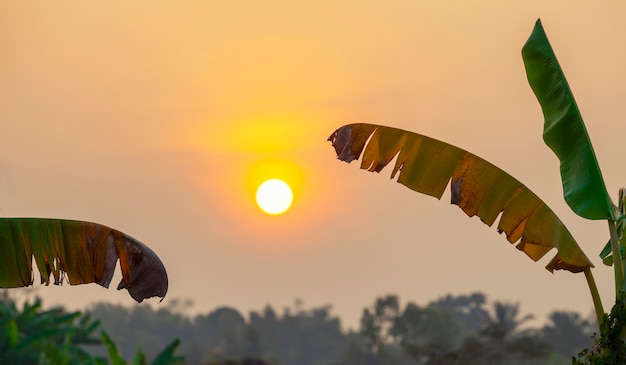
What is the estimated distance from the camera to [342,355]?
111188 mm

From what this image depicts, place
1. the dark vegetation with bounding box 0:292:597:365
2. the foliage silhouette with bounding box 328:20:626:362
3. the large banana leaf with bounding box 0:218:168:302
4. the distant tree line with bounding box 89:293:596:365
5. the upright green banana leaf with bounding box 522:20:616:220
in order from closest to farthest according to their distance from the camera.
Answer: the large banana leaf with bounding box 0:218:168:302 < the upright green banana leaf with bounding box 522:20:616:220 < the foliage silhouette with bounding box 328:20:626:362 < the dark vegetation with bounding box 0:292:597:365 < the distant tree line with bounding box 89:293:596:365

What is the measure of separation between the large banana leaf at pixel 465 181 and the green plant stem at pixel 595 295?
3.5 inches

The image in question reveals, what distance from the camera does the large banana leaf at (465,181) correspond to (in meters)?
9.83

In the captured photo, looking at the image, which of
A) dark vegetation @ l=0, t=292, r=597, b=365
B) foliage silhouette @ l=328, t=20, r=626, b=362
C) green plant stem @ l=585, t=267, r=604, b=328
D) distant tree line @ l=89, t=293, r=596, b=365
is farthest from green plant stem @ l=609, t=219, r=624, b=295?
distant tree line @ l=89, t=293, r=596, b=365

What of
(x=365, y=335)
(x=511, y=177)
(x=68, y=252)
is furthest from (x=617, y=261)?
(x=365, y=335)

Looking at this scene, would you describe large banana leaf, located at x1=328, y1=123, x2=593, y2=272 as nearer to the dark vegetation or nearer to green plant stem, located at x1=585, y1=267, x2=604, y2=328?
green plant stem, located at x1=585, y1=267, x2=604, y2=328

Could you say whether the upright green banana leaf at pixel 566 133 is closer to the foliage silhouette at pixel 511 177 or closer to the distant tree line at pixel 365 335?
the foliage silhouette at pixel 511 177

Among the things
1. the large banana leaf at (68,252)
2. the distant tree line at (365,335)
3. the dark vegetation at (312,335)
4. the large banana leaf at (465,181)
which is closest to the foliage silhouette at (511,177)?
the large banana leaf at (465,181)

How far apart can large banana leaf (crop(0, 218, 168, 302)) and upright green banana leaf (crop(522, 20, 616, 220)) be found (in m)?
3.92

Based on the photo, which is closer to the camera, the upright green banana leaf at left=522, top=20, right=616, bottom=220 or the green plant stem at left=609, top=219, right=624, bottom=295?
the green plant stem at left=609, top=219, right=624, bottom=295

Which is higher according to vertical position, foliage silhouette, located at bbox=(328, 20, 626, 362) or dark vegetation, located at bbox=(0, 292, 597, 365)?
foliage silhouette, located at bbox=(328, 20, 626, 362)

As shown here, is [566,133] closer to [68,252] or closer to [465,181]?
[465,181]

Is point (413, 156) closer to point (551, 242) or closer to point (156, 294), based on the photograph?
point (551, 242)

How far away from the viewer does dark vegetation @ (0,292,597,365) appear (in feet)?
191
